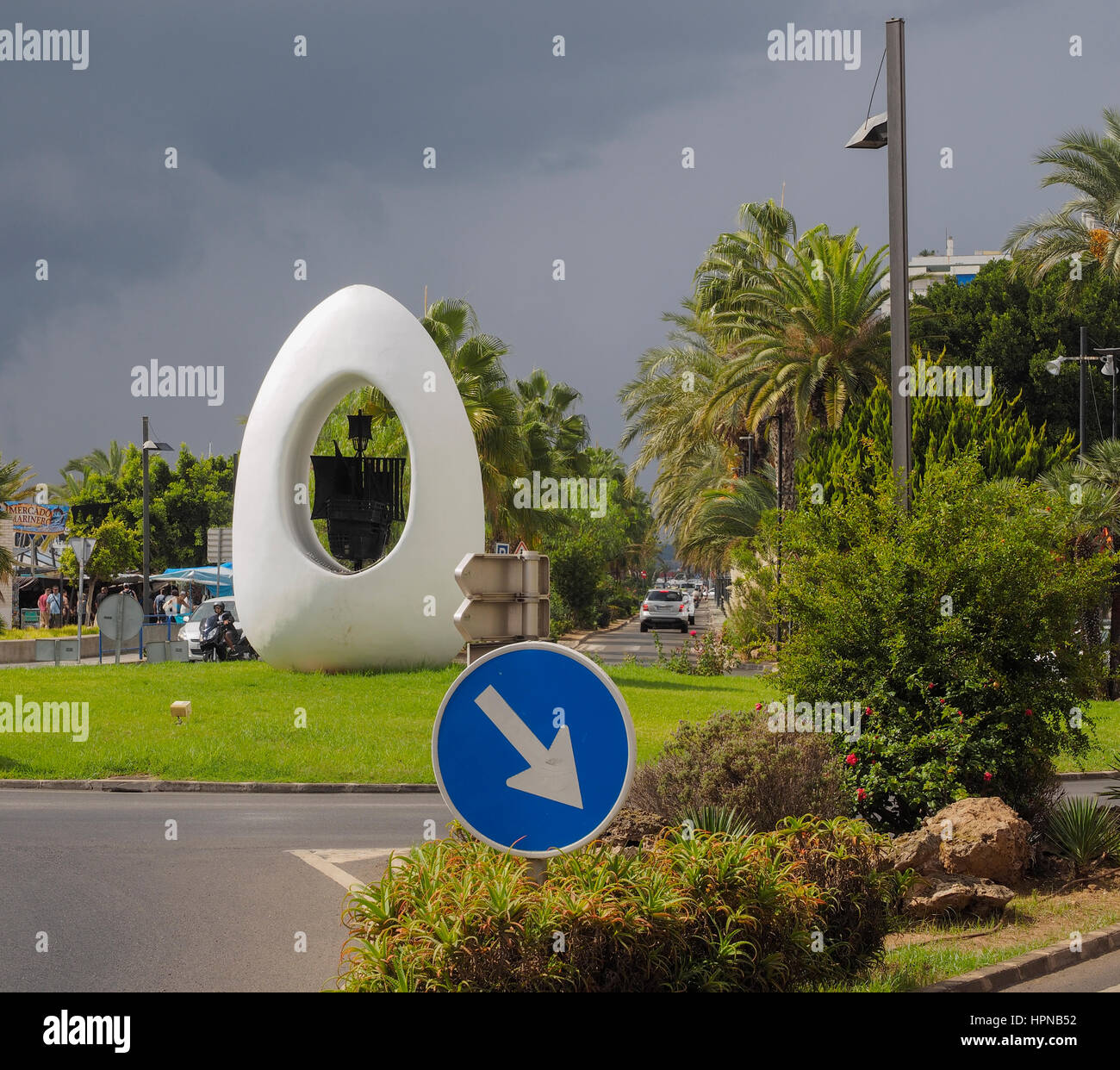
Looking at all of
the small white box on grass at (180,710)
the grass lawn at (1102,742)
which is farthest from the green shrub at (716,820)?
the small white box on grass at (180,710)

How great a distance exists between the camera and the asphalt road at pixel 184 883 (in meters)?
6.54

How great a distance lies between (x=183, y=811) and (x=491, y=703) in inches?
315

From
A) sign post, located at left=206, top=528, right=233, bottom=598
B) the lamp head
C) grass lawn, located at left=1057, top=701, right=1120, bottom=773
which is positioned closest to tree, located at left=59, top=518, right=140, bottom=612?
sign post, located at left=206, top=528, right=233, bottom=598

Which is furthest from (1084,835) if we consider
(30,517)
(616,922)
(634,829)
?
(30,517)

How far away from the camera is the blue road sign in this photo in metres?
4.84

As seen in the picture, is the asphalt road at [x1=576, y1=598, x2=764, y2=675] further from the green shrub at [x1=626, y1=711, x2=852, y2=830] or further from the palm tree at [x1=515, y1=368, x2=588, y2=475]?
the green shrub at [x1=626, y1=711, x2=852, y2=830]

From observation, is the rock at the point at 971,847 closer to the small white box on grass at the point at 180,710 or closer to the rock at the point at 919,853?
the rock at the point at 919,853

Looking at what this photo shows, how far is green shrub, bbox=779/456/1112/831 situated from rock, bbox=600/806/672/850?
2.16 m

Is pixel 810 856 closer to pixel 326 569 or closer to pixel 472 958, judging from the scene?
pixel 472 958

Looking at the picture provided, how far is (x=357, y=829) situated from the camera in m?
11.0

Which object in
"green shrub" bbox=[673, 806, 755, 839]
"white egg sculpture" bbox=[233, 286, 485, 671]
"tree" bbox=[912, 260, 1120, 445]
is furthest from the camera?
"tree" bbox=[912, 260, 1120, 445]

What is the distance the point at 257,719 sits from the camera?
17.3 metres

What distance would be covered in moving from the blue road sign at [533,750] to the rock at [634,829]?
2.17 m

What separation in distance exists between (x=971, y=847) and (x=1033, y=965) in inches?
53.3
